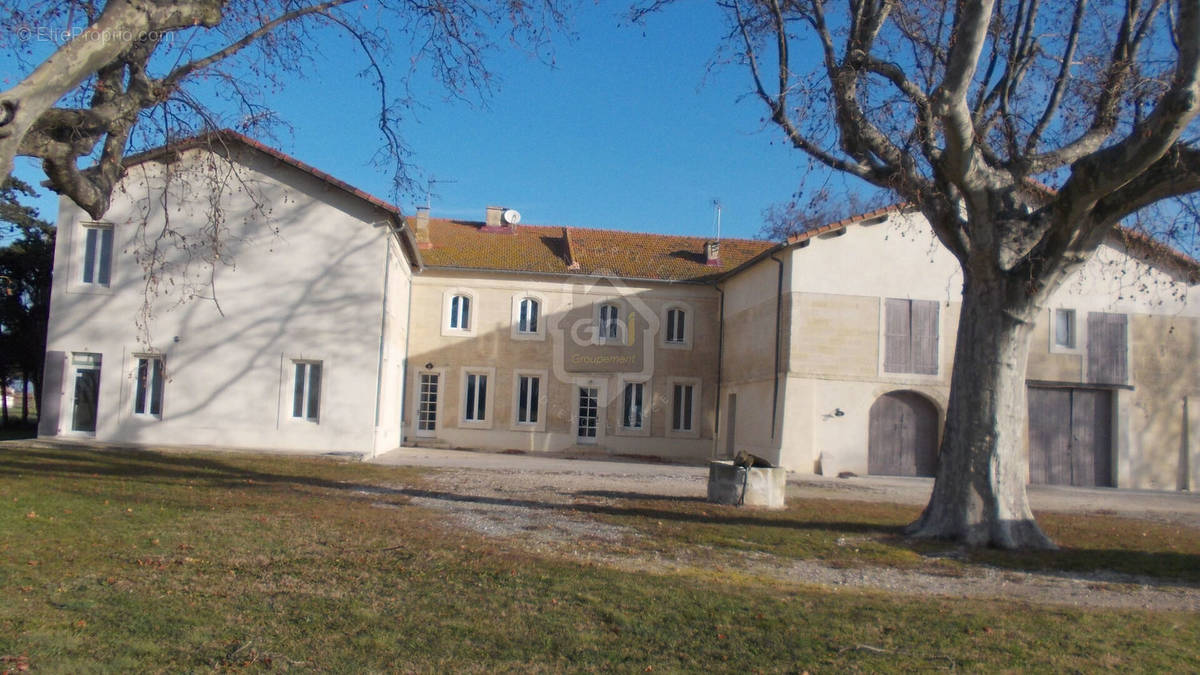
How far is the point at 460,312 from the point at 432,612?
71.1 feet

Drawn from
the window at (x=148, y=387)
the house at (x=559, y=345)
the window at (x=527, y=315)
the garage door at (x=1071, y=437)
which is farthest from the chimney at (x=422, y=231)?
the garage door at (x=1071, y=437)

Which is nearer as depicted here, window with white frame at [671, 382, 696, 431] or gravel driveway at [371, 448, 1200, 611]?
gravel driveway at [371, 448, 1200, 611]

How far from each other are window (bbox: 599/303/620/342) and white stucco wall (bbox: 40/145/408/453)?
8470 millimetres

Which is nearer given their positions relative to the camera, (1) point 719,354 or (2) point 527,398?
(2) point 527,398

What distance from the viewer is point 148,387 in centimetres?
2094

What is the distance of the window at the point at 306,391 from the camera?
827 inches

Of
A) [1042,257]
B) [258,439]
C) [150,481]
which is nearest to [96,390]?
[258,439]

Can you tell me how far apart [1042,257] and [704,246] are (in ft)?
67.3

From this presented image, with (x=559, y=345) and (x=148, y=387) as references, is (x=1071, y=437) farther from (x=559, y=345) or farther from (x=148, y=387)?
(x=148, y=387)

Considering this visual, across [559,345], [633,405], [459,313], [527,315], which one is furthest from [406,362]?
[633,405]

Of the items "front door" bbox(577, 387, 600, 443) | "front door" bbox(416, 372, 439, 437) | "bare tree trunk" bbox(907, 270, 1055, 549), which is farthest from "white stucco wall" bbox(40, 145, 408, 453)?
"bare tree trunk" bbox(907, 270, 1055, 549)

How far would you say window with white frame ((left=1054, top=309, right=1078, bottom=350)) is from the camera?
23672mm

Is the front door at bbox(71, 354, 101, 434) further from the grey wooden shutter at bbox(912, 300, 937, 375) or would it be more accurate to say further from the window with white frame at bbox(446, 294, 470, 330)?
the grey wooden shutter at bbox(912, 300, 937, 375)

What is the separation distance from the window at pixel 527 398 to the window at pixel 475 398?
106cm
